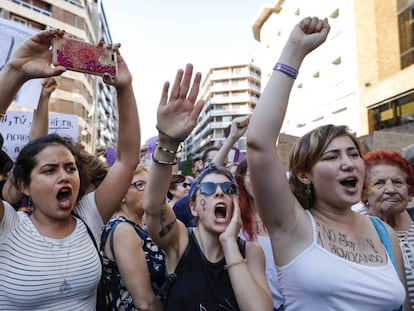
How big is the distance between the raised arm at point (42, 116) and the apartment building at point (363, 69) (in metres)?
14.3

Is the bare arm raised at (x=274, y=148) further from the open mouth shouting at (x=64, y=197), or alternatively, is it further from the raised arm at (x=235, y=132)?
the raised arm at (x=235, y=132)

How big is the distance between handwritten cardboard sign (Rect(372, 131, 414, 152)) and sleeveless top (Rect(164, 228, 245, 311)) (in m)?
4.32

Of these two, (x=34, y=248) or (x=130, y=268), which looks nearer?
(x=34, y=248)

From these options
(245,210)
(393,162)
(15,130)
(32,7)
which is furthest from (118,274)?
(32,7)

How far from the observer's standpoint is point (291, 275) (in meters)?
1.82

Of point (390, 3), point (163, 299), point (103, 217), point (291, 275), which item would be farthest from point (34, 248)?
point (390, 3)

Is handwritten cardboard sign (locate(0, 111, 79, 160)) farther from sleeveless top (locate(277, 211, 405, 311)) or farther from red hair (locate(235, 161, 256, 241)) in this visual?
sleeveless top (locate(277, 211, 405, 311))

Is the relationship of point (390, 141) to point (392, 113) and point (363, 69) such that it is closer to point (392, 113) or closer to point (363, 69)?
point (392, 113)

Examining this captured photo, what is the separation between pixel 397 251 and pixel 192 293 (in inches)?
43.9

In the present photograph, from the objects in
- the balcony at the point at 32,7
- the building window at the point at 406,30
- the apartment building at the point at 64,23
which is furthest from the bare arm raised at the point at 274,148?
the balcony at the point at 32,7

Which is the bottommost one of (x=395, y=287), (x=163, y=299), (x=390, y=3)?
(x=163, y=299)

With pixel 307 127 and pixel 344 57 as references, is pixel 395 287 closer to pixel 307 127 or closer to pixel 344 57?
pixel 344 57

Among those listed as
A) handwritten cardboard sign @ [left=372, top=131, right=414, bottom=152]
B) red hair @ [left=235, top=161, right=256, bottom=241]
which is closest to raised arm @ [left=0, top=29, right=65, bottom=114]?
red hair @ [left=235, top=161, right=256, bottom=241]

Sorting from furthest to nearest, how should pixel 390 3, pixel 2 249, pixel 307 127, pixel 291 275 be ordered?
pixel 307 127, pixel 390 3, pixel 2 249, pixel 291 275
